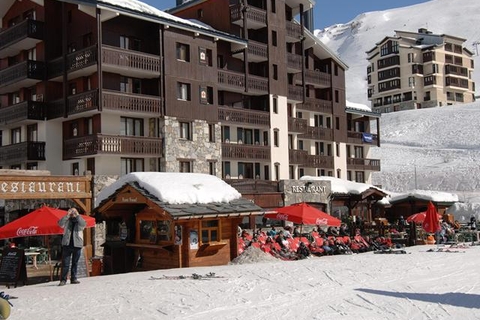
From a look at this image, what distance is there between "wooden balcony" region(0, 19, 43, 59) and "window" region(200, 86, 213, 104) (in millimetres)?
8849

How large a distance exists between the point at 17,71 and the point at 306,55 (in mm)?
20804

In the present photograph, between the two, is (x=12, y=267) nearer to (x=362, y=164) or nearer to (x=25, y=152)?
(x=25, y=152)

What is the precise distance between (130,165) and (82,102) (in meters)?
3.99

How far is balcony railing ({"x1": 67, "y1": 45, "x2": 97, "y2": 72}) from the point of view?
29.7m

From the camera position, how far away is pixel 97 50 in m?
29.4

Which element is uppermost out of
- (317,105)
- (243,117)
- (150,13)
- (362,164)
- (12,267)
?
(150,13)

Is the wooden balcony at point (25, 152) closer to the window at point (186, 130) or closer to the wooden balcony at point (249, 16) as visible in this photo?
the window at point (186, 130)

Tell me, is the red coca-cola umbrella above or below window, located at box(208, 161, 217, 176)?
below

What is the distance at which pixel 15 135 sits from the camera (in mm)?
35719

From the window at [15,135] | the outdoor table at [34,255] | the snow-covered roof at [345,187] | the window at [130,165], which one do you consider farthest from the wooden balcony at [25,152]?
the snow-covered roof at [345,187]

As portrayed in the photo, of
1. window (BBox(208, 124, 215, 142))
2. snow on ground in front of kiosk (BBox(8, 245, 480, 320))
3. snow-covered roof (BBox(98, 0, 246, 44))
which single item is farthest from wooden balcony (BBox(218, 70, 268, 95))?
snow on ground in front of kiosk (BBox(8, 245, 480, 320))

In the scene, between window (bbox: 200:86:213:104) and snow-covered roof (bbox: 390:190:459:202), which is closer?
window (bbox: 200:86:213:104)

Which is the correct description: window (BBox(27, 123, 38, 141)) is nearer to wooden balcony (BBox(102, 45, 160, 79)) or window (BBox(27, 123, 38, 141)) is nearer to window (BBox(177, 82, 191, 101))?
wooden balcony (BBox(102, 45, 160, 79))

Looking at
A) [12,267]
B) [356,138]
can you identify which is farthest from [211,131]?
[12,267]
